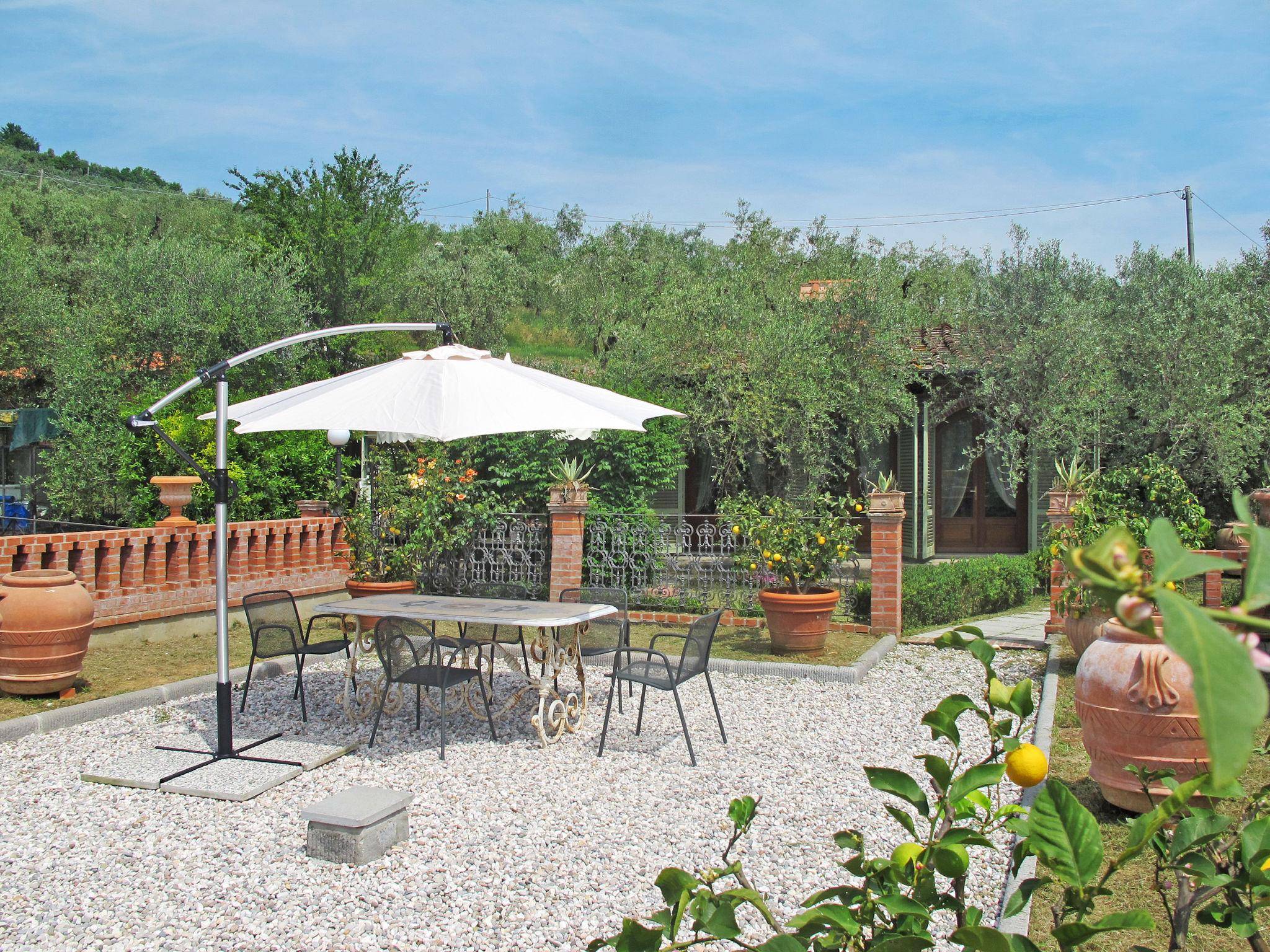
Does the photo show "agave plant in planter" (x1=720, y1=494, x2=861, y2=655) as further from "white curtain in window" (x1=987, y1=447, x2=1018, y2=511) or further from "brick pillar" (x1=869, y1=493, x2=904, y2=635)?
"white curtain in window" (x1=987, y1=447, x2=1018, y2=511)

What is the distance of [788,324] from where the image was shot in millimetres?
→ 14172

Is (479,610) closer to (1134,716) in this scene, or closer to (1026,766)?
(1134,716)

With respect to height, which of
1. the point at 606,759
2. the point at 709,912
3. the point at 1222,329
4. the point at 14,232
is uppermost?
the point at 14,232

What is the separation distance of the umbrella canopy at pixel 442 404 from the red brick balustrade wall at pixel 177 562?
96.1 inches

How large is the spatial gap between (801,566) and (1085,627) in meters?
2.32

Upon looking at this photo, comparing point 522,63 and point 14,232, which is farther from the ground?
point 14,232

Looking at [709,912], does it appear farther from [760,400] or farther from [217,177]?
[217,177]

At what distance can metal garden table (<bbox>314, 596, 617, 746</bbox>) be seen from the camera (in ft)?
20.2

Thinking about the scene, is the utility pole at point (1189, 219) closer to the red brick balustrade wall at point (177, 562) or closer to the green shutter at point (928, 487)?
the green shutter at point (928, 487)

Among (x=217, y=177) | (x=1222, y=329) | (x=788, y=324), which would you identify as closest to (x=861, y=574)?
(x=788, y=324)

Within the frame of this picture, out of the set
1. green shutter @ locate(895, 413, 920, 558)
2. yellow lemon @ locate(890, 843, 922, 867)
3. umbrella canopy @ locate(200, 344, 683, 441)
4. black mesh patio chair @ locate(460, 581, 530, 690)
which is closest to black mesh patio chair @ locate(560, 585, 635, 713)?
black mesh patio chair @ locate(460, 581, 530, 690)

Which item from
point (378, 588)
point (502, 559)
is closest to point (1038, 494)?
point (502, 559)

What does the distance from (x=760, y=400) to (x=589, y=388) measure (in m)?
7.00

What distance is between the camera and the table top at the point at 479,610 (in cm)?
611
